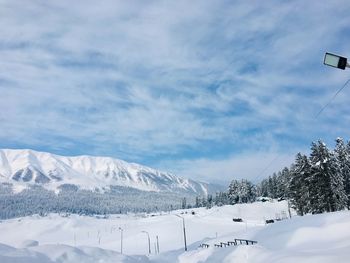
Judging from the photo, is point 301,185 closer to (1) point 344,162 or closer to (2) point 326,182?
(2) point 326,182

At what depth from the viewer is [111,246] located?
134 meters

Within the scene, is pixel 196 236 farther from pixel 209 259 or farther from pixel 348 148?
pixel 209 259

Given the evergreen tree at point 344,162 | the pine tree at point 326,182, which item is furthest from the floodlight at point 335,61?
the evergreen tree at point 344,162

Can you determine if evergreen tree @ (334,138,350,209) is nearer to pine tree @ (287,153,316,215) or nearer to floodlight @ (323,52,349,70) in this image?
pine tree @ (287,153,316,215)

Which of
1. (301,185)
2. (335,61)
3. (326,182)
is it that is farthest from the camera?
(301,185)

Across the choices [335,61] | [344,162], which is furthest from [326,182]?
[335,61]

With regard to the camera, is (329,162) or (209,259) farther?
(329,162)

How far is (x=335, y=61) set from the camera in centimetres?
1148

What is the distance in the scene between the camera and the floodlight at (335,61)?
37.3 feet

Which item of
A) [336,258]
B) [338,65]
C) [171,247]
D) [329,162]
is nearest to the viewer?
[338,65]

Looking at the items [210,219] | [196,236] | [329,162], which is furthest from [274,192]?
[329,162]

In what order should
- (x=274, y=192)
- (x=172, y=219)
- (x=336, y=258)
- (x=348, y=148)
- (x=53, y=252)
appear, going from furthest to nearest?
(x=274, y=192) < (x=172, y=219) < (x=348, y=148) < (x=53, y=252) < (x=336, y=258)

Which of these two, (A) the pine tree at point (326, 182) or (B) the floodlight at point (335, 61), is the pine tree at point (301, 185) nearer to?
(A) the pine tree at point (326, 182)

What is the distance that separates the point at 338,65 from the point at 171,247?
109631 mm
